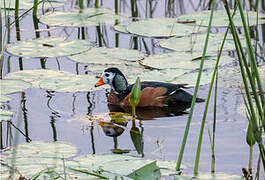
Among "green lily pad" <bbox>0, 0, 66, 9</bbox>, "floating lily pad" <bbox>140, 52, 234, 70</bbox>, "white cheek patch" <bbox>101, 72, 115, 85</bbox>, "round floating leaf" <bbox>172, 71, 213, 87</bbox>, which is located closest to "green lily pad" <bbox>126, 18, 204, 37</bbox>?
"floating lily pad" <bbox>140, 52, 234, 70</bbox>

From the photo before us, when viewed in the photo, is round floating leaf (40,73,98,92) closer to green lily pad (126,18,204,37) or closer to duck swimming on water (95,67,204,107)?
duck swimming on water (95,67,204,107)

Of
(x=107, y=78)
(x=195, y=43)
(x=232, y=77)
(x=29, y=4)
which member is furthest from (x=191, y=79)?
(x=29, y=4)

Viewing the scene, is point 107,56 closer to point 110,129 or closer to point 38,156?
point 110,129

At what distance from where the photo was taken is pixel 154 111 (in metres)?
6.45

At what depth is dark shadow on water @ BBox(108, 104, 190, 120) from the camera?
6.25 meters

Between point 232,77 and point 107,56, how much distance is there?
151 centimetres

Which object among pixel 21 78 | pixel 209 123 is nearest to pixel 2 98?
pixel 21 78

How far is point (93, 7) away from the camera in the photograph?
9.47 metres

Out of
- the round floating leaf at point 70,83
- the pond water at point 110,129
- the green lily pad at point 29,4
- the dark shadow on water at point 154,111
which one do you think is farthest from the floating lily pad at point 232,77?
the green lily pad at point 29,4

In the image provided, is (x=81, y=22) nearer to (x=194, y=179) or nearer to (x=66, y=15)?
(x=66, y=15)

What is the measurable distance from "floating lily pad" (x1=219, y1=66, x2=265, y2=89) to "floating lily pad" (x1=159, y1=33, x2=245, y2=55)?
48cm

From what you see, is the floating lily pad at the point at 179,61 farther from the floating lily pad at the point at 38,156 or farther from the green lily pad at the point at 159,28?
the floating lily pad at the point at 38,156

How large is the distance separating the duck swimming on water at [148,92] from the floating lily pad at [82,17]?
2.10 meters

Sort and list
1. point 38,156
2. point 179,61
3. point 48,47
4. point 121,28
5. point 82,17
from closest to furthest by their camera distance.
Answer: point 38,156 < point 179,61 < point 48,47 < point 121,28 < point 82,17
